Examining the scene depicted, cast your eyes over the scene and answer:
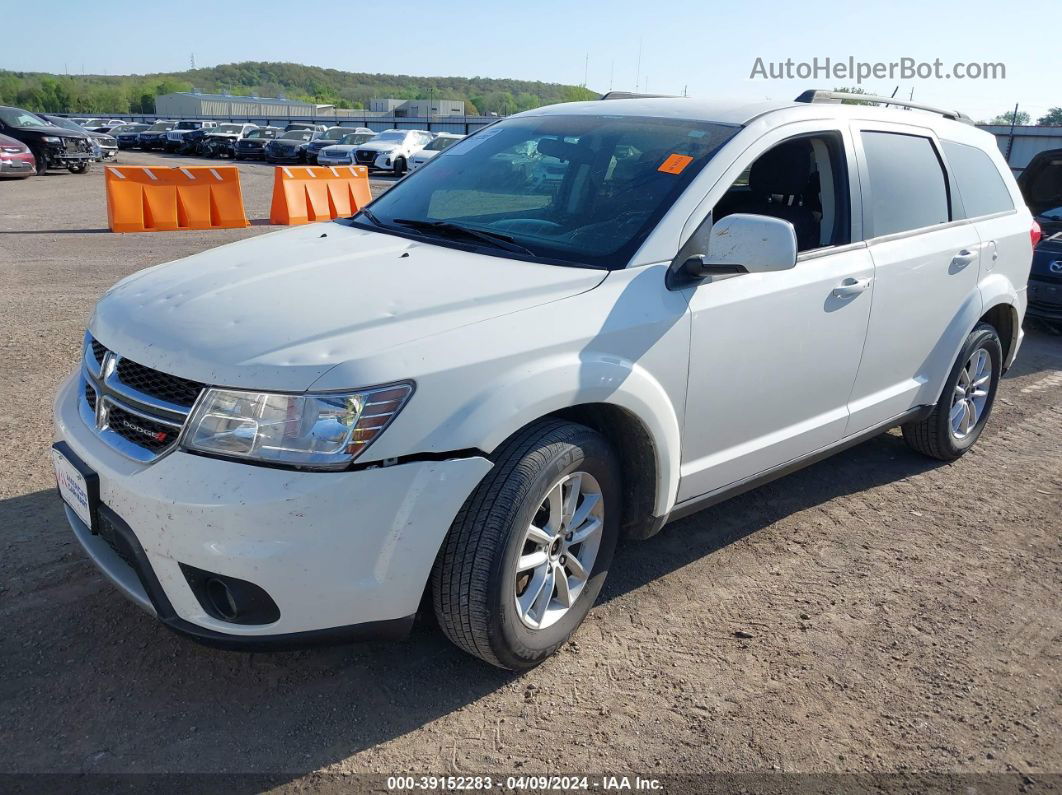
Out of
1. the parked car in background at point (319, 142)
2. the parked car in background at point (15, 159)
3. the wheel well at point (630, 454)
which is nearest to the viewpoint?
the wheel well at point (630, 454)

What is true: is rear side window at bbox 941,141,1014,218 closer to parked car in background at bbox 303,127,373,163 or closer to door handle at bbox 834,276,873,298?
door handle at bbox 834,276,873,298

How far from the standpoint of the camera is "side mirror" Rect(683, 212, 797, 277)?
309cm

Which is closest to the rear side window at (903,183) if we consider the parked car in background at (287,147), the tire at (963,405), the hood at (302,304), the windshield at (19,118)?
the tire at (963,405)

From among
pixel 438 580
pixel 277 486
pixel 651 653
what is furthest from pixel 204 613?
pixel 651 653

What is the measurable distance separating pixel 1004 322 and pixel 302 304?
4.29 metres

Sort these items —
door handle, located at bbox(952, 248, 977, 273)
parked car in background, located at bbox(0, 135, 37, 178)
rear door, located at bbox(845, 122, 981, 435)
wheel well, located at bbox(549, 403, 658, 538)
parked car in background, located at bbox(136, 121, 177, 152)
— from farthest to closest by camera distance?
parked car in background, located at bbox(136, 121, 177, 152) → parked car in background, located at bbox(0, 135, 37, 178) → door handle, located at bbox(952, 248, 977, 273) → rear door, located at bbox(845, 122, 981, 435) → wheel well, located at bbox(549, 403, 658, 538)

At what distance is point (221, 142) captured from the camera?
3612cm

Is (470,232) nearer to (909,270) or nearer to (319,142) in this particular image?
(909,270)

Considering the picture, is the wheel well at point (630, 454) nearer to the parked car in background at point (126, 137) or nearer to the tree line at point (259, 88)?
the parked car in background at point (126, 137)

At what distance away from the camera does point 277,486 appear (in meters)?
2.39

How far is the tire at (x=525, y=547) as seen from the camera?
105 inches

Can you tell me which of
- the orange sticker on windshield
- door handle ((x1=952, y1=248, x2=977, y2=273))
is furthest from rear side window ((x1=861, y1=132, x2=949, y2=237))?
the orange sticker on windshield

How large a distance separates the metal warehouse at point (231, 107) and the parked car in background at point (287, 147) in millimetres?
44552

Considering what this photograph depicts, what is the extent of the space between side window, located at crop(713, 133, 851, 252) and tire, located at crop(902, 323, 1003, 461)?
1348 mm
